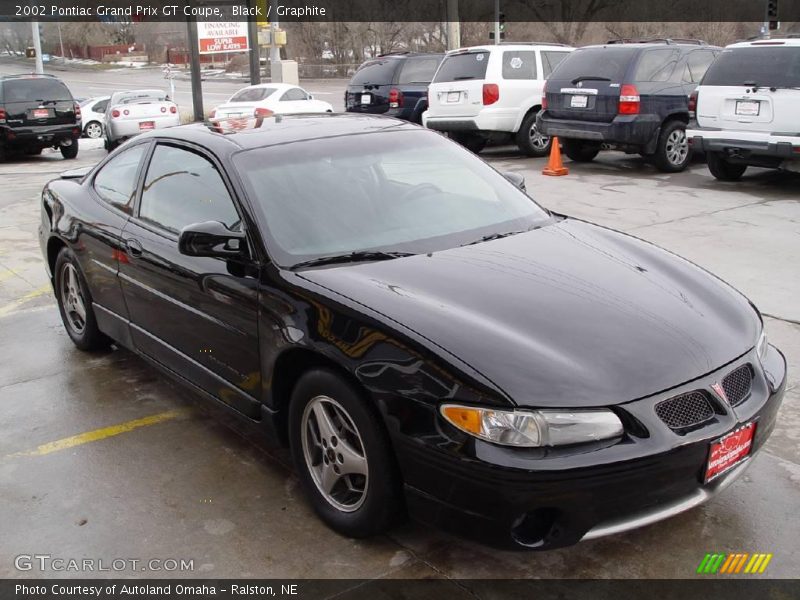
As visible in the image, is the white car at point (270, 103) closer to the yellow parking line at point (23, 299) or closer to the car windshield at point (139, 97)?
the car windshield at point (139, 97)

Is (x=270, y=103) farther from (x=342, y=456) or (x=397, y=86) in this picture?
(x=342, y=456)

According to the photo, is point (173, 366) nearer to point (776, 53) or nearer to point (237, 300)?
point (237, 300)

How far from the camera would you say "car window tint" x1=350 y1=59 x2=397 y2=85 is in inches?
676

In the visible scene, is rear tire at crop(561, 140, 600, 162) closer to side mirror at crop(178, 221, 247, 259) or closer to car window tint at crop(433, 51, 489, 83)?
car window tint at crop(433, 51, 489, 83)

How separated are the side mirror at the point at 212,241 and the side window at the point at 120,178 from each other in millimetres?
1273

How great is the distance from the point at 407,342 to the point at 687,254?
5.30 meters

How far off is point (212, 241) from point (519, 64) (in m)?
11.9

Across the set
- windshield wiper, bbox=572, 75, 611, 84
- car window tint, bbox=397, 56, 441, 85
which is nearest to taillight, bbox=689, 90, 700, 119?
windshield wiper, bbox=572, 75, 611, 84

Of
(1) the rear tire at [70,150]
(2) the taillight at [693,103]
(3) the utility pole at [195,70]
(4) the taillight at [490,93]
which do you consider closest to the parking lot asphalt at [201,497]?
(2) the taillight at [693,103]

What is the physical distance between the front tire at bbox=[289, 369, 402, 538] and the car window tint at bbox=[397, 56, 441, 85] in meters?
14.4

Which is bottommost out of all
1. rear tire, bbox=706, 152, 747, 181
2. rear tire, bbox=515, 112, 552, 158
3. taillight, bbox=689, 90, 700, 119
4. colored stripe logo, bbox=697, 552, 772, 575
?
colored stripe logo, bbox=697, 552, 772, 575

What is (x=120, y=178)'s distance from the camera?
16.7 ft

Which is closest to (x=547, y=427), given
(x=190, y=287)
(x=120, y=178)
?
(x=190, y=287)

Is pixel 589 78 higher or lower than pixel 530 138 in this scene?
higher
